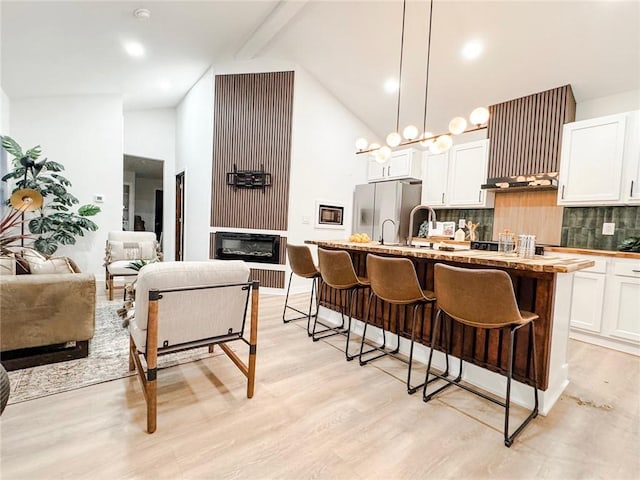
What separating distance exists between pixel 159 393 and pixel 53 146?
16.6ft

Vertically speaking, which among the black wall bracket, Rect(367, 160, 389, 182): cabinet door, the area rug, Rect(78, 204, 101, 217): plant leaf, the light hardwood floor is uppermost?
Rect(367, 160, 389, 182): cabinet door

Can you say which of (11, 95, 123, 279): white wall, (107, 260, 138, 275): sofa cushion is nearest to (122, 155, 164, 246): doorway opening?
(11, 95, 123, 279): white wall

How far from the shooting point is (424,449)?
5.02 ft

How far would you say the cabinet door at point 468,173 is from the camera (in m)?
4.26

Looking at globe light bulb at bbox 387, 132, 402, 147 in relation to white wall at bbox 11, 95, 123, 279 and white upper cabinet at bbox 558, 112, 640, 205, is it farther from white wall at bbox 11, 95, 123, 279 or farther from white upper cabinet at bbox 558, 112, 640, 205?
white wall at bbox 11, 95, 123, 279

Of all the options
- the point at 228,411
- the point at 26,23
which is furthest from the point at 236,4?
the point at 228,411

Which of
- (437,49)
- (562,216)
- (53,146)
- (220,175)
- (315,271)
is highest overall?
(437,49)

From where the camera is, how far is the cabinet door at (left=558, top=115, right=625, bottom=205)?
122 inches

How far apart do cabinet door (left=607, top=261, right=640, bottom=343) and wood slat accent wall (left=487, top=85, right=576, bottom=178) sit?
4.29 ft

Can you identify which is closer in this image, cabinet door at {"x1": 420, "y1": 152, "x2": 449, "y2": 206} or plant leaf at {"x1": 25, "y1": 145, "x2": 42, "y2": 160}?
plant leaf at {"x1": 25, "y1": 145, "x2": 42, "y2": 160}

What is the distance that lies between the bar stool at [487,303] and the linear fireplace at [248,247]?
10.9 feet

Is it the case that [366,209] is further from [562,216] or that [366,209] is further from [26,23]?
[26,23]

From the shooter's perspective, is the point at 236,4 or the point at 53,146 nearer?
the point at 236,4

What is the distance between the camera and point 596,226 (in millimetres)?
3441
